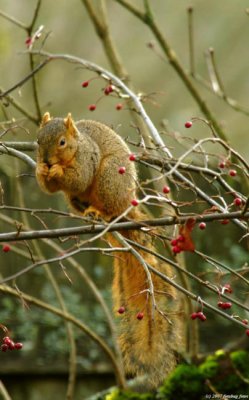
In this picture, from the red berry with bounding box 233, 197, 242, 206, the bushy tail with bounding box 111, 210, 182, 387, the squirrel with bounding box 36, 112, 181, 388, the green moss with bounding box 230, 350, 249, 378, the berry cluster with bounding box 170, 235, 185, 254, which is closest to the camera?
the berry cluster with bounding box 170, 235, 185, 254

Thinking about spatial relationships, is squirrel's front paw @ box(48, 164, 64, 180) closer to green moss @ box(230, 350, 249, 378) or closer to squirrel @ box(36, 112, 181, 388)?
squirrel @ box(36, 112, 181, 388)

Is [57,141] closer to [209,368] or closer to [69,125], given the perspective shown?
[69,125]

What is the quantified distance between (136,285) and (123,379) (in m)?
1.66

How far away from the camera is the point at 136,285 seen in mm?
3689

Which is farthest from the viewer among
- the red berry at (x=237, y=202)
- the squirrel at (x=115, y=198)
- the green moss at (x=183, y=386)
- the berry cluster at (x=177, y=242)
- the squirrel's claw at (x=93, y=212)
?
the green moss at (x=183, y=386)

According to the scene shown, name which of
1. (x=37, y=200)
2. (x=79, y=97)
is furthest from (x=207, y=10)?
(x=37, y=200)

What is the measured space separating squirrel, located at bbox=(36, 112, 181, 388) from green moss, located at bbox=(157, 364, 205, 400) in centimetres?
129

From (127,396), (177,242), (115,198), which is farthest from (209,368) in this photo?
(177,242)

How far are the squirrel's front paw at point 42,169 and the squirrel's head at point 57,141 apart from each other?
3cm

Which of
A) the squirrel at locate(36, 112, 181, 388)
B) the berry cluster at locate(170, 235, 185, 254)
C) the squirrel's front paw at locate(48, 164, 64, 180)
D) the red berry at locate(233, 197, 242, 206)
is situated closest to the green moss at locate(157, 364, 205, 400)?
the squirrel at locate(36, 112, 181, 388)

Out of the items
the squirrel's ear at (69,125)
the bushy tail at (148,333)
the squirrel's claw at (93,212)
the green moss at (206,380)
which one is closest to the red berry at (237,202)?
the bushy tail at (148,333)

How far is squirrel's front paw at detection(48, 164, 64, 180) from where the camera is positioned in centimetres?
368

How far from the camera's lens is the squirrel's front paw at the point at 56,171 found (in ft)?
12.1

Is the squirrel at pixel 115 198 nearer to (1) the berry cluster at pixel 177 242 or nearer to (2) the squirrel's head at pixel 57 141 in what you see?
(2) the squirrel's head at pixel 57 141
